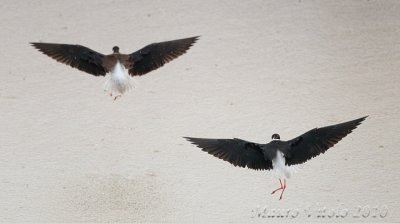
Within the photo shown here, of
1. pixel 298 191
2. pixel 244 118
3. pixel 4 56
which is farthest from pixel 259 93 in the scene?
pixel 4 56

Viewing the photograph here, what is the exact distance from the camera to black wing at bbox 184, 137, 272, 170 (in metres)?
2.81

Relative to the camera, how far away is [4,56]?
3748mm

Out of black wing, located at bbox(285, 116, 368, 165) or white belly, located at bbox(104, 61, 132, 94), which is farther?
white belly, located at bbox(104, 61, 132, 94)

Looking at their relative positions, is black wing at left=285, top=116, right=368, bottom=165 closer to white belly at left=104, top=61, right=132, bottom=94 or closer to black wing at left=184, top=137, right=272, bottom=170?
black wing at left=184, top=137, right=272, bottom=170

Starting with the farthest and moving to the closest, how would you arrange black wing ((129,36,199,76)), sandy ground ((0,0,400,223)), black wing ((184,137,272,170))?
sandy ground ((0,0,400,223)) → black wing ((129,36,199,76)) → black wing ((184,137,272,170))

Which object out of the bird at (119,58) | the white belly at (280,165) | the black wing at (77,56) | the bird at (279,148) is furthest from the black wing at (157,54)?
the white belly at (280,165)

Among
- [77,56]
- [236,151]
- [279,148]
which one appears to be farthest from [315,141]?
[77,56]

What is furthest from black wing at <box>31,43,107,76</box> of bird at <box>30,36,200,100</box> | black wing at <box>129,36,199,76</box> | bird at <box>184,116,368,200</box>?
bird at <box>184,116,368,200</box>

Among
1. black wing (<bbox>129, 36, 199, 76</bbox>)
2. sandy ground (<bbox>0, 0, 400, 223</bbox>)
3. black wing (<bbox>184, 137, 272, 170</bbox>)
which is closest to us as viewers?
black wing (<bbox>184, 137, 272, 170</bbox>)

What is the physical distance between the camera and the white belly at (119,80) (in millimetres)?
2998

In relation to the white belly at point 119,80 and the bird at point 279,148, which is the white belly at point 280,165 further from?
the white belly at point 119,80

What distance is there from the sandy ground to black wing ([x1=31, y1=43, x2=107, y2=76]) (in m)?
0.52

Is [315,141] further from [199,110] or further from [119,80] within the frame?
[199,110]

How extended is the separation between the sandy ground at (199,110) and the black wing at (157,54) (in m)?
0.52
